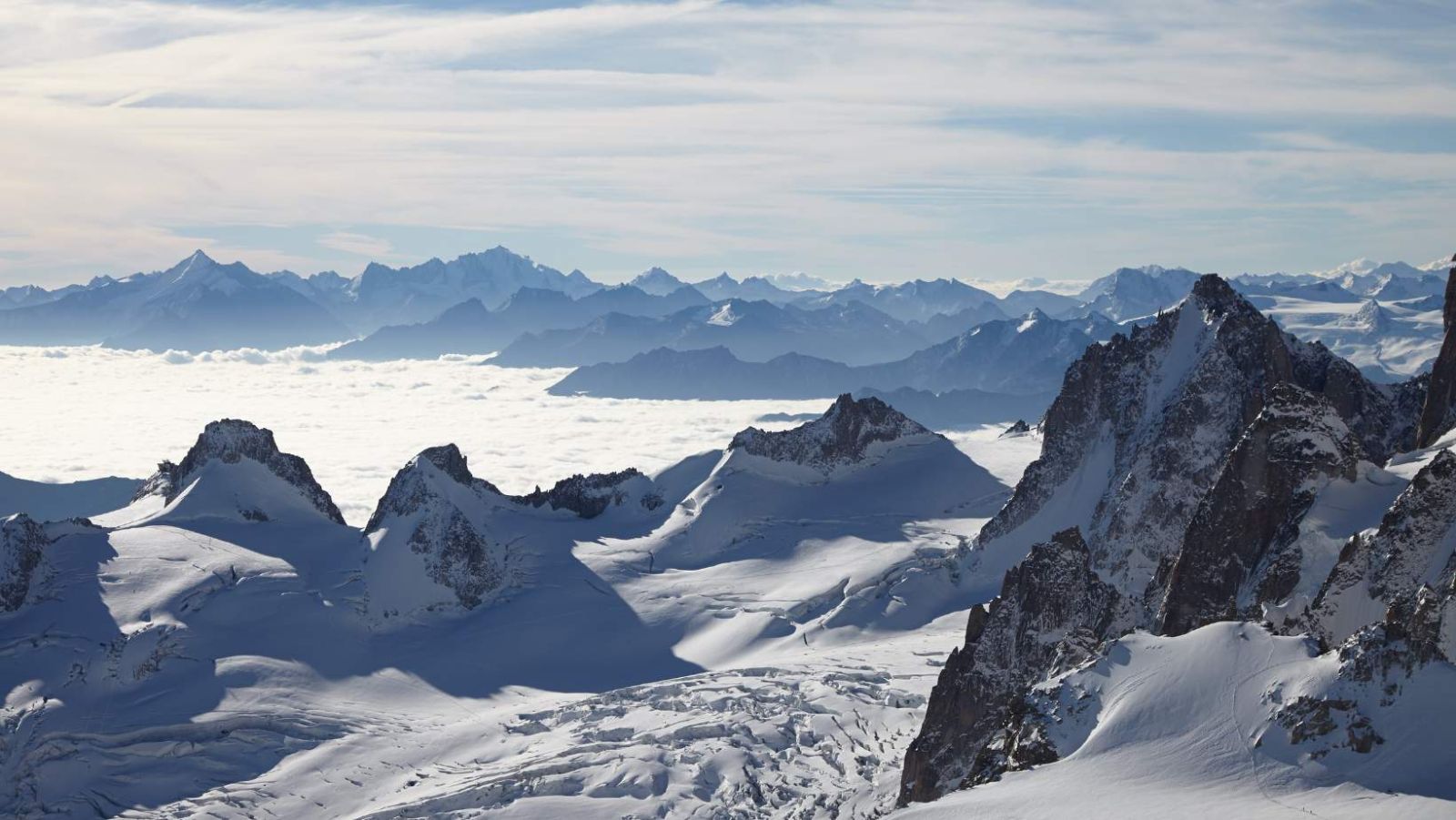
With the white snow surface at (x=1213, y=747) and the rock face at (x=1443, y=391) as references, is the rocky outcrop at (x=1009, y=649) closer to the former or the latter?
the white snow surface at (x=1213, y=747)

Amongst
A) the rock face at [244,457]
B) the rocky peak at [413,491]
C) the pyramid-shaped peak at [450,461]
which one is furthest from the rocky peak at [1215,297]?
the rock face at [244,457]

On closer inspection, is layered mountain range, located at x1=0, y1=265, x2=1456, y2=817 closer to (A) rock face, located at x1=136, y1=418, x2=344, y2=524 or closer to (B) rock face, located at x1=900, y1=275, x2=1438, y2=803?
(B) rock face, located at x1=900, y1=275, x2=1438, y2=803

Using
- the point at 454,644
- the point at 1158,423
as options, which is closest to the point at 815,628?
the point at 454,644

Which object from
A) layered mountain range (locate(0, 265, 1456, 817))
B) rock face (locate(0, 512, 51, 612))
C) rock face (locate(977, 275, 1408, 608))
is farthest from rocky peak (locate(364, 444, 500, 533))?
rock face (locate(977, 275, 1408, 608))

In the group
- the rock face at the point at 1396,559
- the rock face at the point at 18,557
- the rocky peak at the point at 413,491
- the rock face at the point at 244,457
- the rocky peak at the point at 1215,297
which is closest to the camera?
the rock face at the point at 1396,559

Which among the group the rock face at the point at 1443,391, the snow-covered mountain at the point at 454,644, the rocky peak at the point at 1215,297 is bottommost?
the snow-covered mountain at the point at 454,644

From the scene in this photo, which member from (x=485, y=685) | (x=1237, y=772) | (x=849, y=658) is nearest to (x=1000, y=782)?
(x=1237, y=772)

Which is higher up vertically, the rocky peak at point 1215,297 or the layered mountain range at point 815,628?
the rocky peak at point 1215,297

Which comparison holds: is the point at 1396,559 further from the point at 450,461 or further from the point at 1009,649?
the point at 450,461
